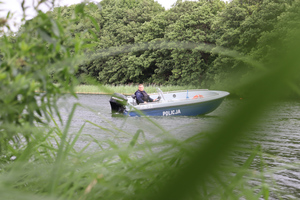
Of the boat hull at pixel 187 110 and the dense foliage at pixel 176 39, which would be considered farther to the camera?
the dense foliage at pixel 176 39

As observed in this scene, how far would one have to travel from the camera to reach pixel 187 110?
13898mm

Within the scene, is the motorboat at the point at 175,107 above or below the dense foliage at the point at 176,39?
below

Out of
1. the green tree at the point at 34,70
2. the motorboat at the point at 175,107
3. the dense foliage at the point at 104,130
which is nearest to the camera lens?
the dense foliage at the point at 104,130

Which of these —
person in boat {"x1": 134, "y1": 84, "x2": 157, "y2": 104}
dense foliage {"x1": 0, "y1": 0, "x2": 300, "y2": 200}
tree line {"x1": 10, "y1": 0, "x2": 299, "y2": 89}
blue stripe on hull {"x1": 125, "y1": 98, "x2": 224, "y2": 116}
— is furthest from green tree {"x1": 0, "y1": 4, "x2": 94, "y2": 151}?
tree line {"x1": 10, "y1": 0, "x2": 299, "y2": 89}

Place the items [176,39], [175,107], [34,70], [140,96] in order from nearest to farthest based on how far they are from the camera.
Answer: [34,70], [140,96], [175,107], [176,39]

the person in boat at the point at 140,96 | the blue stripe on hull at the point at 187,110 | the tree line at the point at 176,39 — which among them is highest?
the tree line at the point at 176,39

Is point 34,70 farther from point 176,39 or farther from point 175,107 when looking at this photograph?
point 176,39

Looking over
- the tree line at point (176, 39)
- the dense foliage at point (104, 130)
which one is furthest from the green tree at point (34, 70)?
the tree line at point (176, 39)

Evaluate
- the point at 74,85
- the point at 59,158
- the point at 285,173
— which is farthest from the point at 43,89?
the point at 285,173

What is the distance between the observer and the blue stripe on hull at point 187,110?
1338 cm

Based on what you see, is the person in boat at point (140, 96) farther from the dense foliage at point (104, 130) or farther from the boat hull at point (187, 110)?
the dense foliage at point (104, 130)

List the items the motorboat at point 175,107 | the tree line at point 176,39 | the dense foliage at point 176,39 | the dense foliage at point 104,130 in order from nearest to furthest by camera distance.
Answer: the dense foliage at point 104,130 → the motorboat at point 175,107 → the tree line at point 176,39 → the dense foliage at point 176,39

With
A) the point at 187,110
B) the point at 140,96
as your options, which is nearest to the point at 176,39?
the point at 187,110

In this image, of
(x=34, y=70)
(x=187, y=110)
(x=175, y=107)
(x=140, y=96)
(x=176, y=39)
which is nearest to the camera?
(x=34, y=70)
